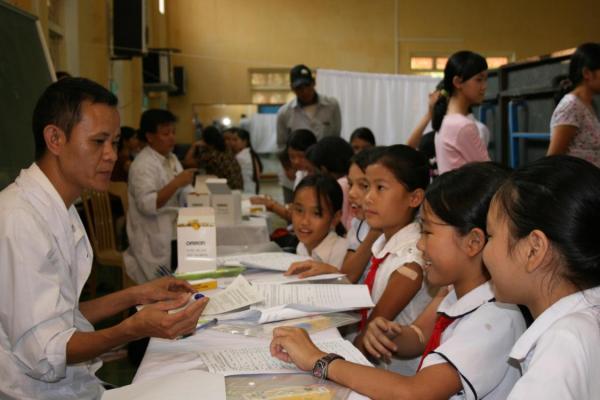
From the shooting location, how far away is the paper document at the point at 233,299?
1649mm

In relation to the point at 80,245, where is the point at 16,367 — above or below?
below

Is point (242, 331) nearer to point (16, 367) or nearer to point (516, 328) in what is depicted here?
point (16, 367)

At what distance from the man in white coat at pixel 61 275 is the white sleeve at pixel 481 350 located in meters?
0.53

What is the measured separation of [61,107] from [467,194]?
1013 millimetres

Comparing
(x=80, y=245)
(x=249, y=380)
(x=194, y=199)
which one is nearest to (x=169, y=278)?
(x=80, y=245)

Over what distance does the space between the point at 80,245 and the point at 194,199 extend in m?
1.73

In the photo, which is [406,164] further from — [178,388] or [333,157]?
[333,157]

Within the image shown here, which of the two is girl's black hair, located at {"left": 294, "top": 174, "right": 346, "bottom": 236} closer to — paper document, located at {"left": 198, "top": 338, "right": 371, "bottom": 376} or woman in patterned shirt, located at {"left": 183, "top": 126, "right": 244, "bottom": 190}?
paper document, located at {"left": 198, "top": 338, "right": 371, "bottom": 376}

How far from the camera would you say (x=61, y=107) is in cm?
164

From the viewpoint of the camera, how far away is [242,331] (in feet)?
5.07

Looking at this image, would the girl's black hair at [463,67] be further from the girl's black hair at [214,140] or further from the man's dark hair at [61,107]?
the girl's black hair at [214,140]

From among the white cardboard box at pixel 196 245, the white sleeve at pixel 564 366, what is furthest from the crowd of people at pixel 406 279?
the white cardboard box at pixel 196 245

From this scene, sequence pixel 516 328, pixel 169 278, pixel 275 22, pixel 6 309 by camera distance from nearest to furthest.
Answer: pixel 516 328 → pixel 6 309 → pixel 169 278 → pixel 275 22

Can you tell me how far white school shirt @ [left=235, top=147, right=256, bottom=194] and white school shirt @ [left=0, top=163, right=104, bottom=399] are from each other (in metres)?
5.72
